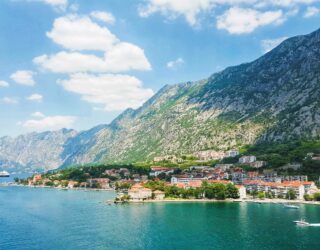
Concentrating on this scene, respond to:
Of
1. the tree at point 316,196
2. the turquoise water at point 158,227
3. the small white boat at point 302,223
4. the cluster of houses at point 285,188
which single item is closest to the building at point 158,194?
the turquoise water at point 158,227

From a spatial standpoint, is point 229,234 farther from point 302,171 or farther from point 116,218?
point 302,171

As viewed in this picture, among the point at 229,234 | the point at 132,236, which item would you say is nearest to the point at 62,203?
the point at 132,236

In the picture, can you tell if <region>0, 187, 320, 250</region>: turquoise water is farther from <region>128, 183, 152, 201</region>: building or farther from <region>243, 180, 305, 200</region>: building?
<region>243, 180, 305, 200</region>: building

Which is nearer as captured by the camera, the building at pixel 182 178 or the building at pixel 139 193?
the building at pixel 139 193

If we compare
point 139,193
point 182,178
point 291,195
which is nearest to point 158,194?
point 139,193

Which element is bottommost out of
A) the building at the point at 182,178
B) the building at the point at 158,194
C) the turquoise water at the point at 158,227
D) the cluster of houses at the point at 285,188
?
the turquoise water at the point at 158,227

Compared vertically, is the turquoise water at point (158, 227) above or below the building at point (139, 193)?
below

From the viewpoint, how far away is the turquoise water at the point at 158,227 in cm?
7481

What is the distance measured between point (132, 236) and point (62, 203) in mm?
65097

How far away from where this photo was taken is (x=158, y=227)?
8962cm

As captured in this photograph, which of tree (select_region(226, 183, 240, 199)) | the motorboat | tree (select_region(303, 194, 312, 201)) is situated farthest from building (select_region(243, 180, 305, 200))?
the motorboat

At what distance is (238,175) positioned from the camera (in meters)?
188

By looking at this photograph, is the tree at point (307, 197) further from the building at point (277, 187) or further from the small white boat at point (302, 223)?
the small white boat at point (302, 223)

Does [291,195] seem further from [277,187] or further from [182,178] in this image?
[182,178]
